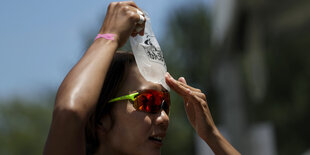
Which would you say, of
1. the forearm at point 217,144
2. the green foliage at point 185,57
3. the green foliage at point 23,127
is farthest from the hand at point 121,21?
the green foliage at point 23,127

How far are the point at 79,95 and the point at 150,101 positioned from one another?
744mm

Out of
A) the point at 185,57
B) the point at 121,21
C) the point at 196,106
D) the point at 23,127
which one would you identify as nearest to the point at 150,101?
the point at 196,106

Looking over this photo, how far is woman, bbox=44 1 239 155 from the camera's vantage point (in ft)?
6.79

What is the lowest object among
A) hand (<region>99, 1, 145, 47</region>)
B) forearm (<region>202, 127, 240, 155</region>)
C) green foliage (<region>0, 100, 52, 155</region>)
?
green foliage (<region>0, 100, 52, 155</region>)

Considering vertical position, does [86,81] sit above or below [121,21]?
below

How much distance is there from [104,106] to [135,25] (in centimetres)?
55

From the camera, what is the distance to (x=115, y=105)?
9.19ft

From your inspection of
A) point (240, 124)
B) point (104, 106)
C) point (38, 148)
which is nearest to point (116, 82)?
point (104, 106)

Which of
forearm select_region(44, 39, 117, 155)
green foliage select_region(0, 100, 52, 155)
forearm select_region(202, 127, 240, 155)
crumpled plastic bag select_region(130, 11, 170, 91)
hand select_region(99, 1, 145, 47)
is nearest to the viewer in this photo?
forearm select_region(44, 39, 117, 155)

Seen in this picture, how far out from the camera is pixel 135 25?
2.58m

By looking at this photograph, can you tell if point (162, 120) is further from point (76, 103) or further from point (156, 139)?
point (76, 103)

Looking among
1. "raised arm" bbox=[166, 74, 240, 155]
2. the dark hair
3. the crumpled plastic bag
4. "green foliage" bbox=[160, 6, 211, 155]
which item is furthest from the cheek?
"green foliage" bbox=[160, 6, 211, 155]

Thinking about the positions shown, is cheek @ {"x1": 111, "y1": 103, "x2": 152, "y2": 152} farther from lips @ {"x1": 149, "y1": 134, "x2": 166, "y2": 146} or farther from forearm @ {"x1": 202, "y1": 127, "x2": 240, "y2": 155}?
forearm @ {"x1": 202, "y1": 127, "x2": 240, "y2": 155}

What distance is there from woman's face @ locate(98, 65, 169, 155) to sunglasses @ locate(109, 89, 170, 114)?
23 mm
